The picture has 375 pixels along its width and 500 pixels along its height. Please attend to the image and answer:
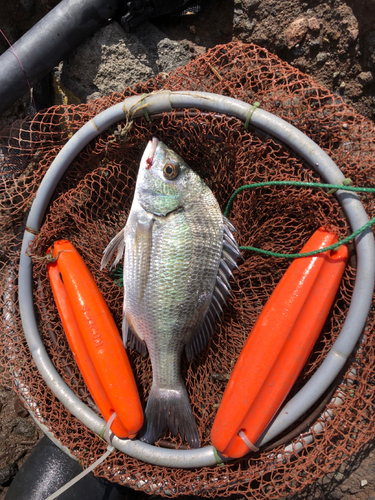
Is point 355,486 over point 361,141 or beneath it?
beneath

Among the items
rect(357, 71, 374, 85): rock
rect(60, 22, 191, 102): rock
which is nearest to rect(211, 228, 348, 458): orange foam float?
rect(357, 71, 374, 85): rock

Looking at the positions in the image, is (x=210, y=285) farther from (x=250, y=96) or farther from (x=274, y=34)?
(x=274, y=34)

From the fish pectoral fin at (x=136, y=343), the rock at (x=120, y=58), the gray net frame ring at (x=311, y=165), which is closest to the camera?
the gray net frame ring at (x=311, y=165)

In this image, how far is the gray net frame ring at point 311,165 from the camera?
186cm

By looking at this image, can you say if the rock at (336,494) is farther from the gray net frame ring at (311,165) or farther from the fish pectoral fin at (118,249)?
the fish pectoral fin at (118,249)

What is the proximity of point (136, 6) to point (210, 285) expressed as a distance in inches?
83.2

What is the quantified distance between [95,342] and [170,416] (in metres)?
0.74

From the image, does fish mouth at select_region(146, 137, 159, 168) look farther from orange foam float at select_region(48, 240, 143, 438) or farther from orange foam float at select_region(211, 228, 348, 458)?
orange foam float at select_region(211, 228, 348, 458)

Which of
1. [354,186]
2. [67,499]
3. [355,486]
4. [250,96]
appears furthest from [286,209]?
[67,499]

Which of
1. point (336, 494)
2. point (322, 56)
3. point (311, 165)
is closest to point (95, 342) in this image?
point (311, 165)

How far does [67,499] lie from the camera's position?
2.47 meters

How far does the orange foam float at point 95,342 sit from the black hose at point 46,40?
126 centimetres

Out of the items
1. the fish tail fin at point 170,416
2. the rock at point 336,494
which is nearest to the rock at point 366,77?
the fish tail fin at point 170,416

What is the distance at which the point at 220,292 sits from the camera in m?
2.15
